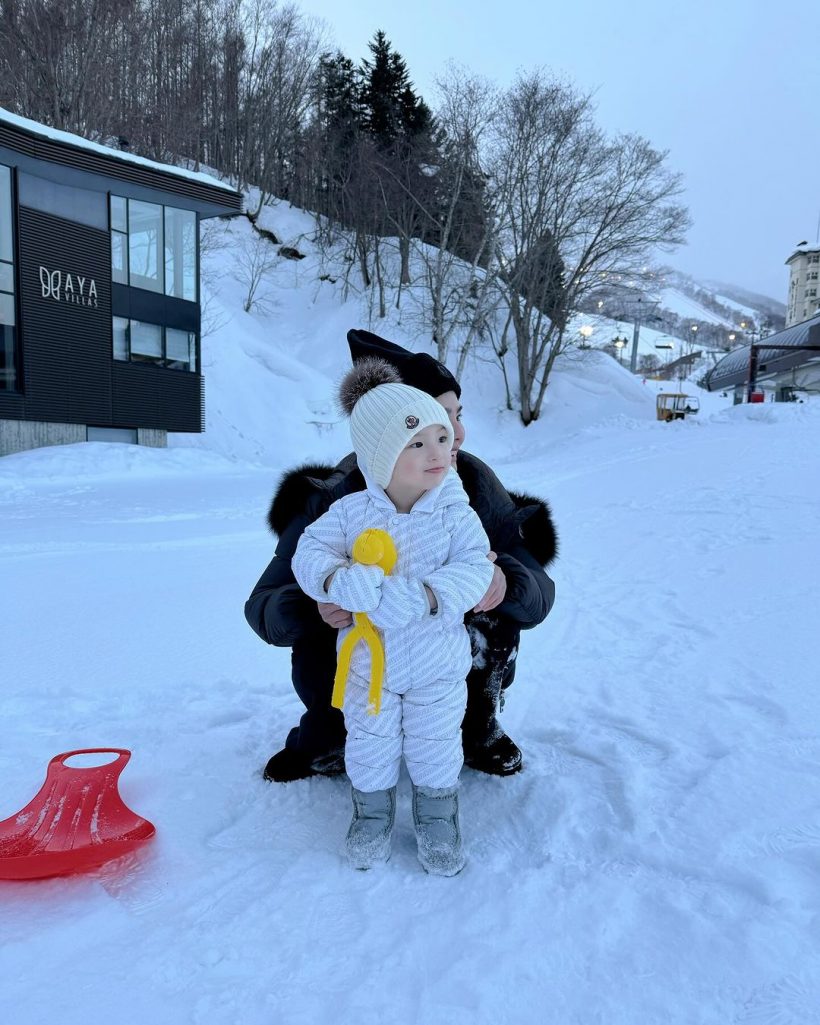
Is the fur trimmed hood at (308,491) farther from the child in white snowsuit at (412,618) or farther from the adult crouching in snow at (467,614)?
the child in white snowsuit at (412,618)

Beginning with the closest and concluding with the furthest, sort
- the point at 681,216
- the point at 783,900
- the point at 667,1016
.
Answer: the point at 667,1016
the point at 783,900
the point at 681,216

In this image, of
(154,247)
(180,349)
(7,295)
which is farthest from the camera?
(180,349)

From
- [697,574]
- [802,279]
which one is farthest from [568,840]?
[802,279]

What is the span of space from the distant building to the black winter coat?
83484mm

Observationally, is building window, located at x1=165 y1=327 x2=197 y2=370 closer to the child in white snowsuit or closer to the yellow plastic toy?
the child in white snowsuit

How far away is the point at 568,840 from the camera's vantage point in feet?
6.38

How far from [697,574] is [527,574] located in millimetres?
3559

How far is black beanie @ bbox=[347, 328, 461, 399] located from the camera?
2.25m

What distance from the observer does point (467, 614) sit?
2.17 m

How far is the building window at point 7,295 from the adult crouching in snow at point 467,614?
49.0ft

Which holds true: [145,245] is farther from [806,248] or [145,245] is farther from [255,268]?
[806,248]

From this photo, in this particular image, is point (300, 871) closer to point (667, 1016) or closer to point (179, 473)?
point (667, 1016)

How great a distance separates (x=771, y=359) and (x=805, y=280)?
48963 mm

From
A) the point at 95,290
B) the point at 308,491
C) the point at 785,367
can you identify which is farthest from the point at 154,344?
the point at 785,367
